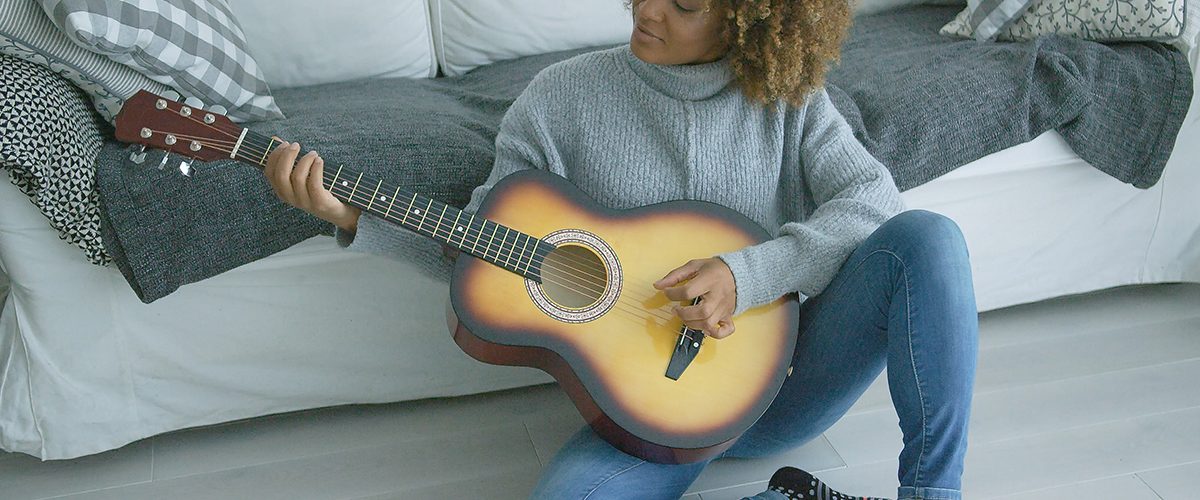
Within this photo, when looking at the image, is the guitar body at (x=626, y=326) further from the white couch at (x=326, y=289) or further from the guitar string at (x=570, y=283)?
the white couch at (x=326, y=289)

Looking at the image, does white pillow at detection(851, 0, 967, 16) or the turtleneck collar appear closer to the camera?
the turtleneck collar

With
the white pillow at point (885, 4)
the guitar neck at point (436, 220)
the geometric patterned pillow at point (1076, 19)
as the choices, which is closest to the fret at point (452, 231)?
the guitar neck at point (436, 220)

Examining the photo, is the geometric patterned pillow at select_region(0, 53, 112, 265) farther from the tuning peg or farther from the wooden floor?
the wooden floor

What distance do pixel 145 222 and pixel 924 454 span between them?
106 cm

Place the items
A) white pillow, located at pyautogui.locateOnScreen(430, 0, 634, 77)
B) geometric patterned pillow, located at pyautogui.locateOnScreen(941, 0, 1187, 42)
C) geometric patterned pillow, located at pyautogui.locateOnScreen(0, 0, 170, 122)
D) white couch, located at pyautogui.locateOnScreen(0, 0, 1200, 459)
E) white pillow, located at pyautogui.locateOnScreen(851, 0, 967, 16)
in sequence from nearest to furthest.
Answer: geometric patterned pillow, located at pyautogui.locateOnScreen(0, 0, 170, 122) < white couch, located at pyautogui.locateOnScreen(0, 0, 1200, 459) < geometric patterned pillow, located at pyautogui.locateOnScreen(941, 0, 1187, 42) < white pillow, located at pyautogui.locateOnScreen(430, 0, 634, 77) < white pillow, located at pyautogui.locateOnScreen(851, 0, 967, 16)

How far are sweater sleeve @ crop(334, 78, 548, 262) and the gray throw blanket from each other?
0.18 meters

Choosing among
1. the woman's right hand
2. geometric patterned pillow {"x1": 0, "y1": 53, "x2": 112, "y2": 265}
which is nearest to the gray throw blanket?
geometric patterned pillow {"x1": 0, "y1": 53, "x2": 112, "y2": 265}

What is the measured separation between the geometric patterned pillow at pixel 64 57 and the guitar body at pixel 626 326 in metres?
0.61

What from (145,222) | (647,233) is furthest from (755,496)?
(145,222)

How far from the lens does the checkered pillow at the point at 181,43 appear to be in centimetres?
144

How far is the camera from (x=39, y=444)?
5.20ft

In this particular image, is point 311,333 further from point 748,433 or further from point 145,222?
point 748,433

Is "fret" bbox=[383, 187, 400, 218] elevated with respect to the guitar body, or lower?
elevated

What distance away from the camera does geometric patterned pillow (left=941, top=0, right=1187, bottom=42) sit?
183 cm
